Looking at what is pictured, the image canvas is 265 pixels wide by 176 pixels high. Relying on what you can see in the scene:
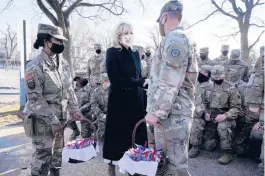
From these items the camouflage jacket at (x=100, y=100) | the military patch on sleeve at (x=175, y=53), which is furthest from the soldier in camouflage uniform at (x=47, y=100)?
the camouflage jacket at (x=100, y=100)

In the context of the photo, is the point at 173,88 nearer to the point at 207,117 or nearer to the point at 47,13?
the point at 207,117

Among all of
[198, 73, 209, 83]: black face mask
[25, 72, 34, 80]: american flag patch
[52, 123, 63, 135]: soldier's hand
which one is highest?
[25, 72, 34, 80]: american flag patch

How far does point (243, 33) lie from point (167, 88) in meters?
14.4

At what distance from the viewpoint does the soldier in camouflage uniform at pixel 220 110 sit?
4.57 metres

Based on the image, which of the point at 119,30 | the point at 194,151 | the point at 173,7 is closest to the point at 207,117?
the point at 194,151

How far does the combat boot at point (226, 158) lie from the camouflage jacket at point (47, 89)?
2.65 metres

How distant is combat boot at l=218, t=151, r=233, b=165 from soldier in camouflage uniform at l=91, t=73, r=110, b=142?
228 centimetres

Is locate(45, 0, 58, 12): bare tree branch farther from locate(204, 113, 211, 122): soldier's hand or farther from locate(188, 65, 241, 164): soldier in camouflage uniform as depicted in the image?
locate(204, 113, 211, 122): soldier's hand

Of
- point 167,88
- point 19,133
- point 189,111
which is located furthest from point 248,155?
point 19,133

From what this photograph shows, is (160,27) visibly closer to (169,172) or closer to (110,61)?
(110,61)

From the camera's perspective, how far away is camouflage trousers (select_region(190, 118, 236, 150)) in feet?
15.0

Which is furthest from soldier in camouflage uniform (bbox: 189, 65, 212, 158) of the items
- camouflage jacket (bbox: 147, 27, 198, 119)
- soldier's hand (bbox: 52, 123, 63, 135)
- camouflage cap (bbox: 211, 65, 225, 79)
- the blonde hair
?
soldier's hand (bbox: 52, 123, 63, 135)

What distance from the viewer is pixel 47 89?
296cm

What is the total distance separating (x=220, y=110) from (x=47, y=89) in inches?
124
